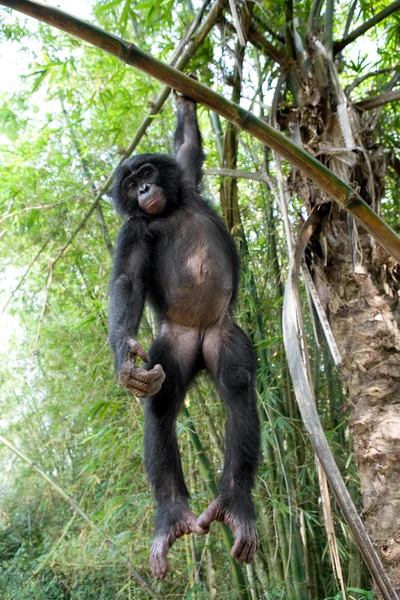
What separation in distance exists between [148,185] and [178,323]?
634 mm

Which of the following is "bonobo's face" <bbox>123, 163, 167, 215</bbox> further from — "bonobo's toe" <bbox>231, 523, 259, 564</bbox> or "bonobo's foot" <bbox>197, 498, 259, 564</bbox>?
"bonobo's toe" <bbox>231, 523, 259, 564</bbox>

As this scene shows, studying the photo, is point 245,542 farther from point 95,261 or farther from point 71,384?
point 71,384

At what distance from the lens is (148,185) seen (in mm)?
2764

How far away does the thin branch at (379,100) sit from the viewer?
3.24 m

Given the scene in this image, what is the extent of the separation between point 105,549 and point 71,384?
1454 mm

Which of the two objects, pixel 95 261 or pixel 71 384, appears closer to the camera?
pixel 95 261

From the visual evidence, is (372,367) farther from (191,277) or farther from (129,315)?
(129,315)

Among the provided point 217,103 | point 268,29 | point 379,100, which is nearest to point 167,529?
point 217,103

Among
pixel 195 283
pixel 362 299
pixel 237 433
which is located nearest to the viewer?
pixel 237 433

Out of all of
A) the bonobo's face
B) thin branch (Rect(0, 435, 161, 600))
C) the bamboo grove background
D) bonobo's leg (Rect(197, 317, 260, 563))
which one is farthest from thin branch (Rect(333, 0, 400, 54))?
thin branch (Rect(0, 435, 161, 600))

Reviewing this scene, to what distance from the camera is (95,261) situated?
4707mm

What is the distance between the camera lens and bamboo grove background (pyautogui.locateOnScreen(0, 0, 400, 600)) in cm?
348

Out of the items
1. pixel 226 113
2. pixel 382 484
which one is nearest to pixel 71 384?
pixel 382 484

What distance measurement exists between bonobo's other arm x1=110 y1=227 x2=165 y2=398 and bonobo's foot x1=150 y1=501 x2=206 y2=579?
2.00ft
